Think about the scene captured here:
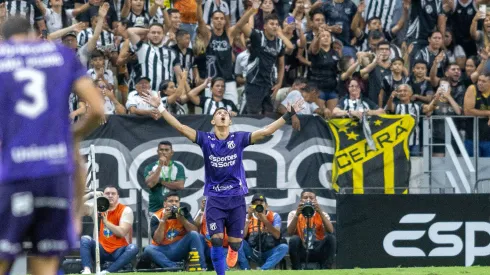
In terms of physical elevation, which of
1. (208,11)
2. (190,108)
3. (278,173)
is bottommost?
(278,173)

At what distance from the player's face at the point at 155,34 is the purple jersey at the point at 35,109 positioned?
11930 millimetres

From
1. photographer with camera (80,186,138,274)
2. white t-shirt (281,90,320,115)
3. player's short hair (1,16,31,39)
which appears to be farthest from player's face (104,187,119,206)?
player's short hair (1,16,31,39)

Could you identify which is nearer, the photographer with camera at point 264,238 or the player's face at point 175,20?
the photographer with camera at point 264,238

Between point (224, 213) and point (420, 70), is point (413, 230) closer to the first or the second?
point (420, 70)

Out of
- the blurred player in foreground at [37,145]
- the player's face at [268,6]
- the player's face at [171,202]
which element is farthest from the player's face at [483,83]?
the blurred player in foreground at [37,145]

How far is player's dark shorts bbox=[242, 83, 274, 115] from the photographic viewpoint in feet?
60.1

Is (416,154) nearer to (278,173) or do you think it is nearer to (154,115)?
(278,173)

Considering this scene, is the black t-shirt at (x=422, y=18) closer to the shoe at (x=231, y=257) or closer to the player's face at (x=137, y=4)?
the player's face at (x=137, y=4)

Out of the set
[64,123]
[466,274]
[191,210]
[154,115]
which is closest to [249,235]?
[191,210]

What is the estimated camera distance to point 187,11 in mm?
19625

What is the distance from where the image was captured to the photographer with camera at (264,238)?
16.5 meters

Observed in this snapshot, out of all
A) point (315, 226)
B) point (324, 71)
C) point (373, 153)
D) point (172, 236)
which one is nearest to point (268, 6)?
point (324, 71)

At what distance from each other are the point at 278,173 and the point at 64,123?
38.1 feet

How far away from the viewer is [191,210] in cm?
1720
